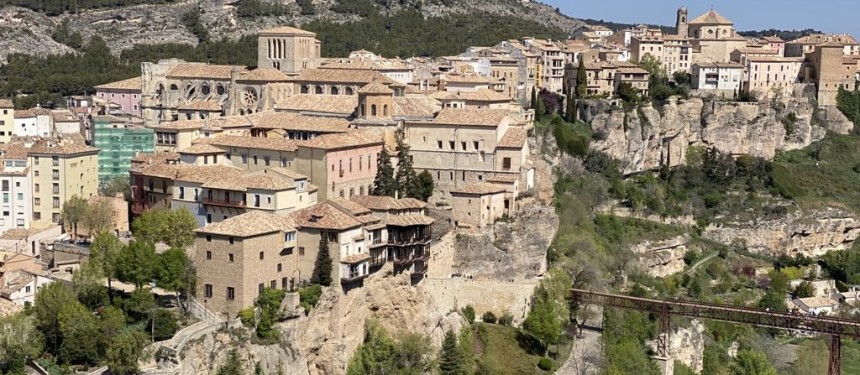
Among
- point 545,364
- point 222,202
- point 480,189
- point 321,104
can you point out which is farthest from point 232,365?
point 321,104

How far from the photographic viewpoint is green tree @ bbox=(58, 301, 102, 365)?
3272 centimetres

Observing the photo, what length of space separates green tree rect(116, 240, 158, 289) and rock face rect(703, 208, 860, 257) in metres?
41.0

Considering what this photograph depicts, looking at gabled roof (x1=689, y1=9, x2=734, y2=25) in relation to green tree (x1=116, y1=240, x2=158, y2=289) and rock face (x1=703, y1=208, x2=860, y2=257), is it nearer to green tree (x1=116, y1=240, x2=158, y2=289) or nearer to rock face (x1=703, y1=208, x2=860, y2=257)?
rock face (x1=703, y1=208, x2=860, y2=257)

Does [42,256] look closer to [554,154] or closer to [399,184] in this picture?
[399,184]

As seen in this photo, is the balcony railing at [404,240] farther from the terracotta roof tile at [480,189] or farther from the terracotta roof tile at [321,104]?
the terracotta roof tile at [321,104]

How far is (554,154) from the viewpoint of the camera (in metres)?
59.8

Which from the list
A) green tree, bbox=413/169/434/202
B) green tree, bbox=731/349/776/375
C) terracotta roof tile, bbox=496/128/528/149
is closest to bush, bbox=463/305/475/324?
green tree, bbox=413/169/434/202

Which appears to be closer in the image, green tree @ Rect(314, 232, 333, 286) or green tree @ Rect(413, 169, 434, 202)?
green tree @ Rect(314, 232, 333, 286)

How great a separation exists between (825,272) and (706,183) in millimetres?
8874

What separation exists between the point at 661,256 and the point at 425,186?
20203 mm

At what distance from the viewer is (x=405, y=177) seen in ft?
151

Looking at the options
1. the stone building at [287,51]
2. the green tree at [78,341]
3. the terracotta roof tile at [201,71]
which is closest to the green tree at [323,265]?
the green tree at [78,341]

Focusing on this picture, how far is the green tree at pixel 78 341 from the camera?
3272cm

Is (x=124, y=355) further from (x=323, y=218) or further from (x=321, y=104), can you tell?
(x=321, y=104)
